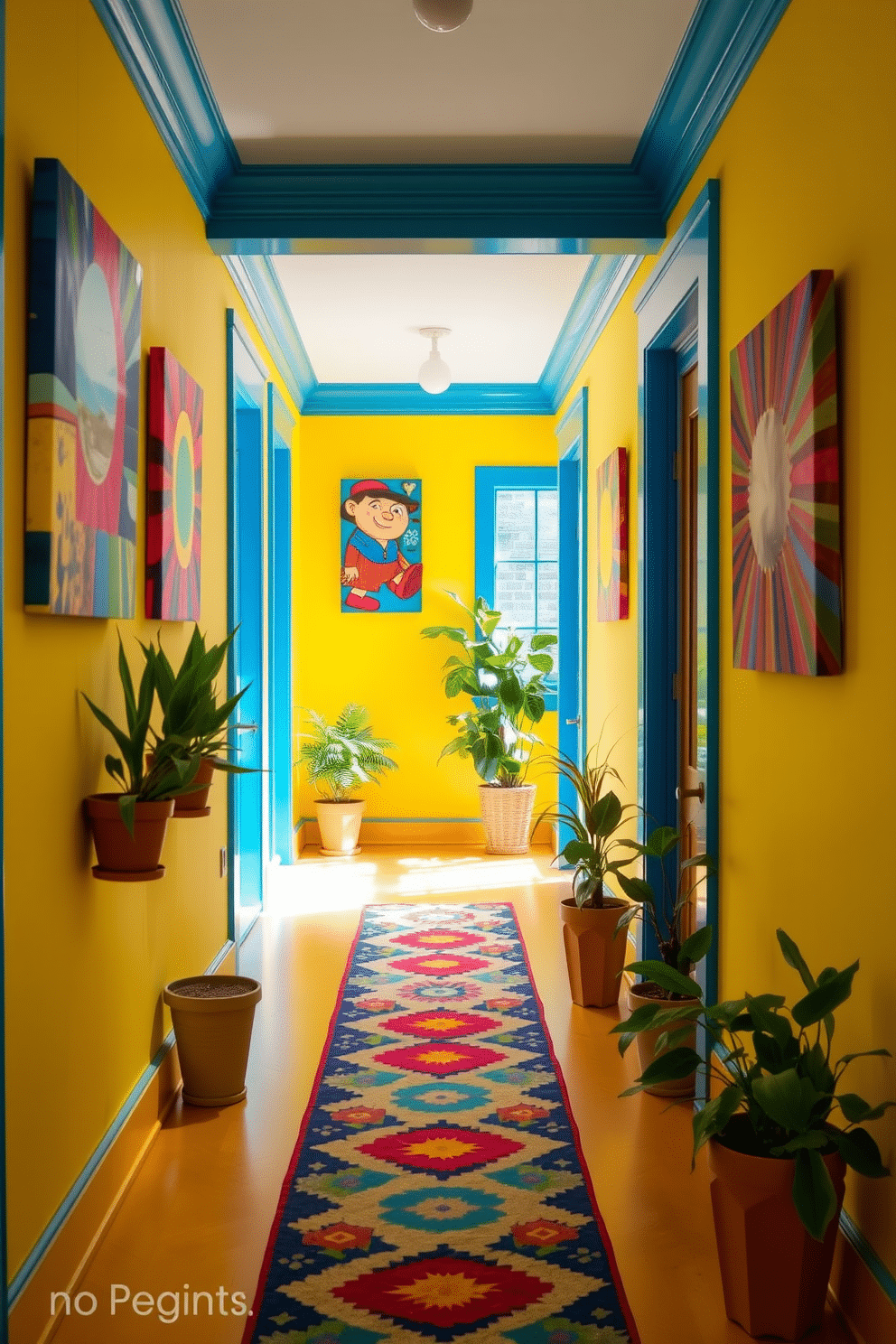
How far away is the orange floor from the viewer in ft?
7.14

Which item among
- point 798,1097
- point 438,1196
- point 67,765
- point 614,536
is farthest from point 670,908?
point 67,765

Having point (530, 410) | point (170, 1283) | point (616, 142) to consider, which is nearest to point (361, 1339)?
point (170, 1283)

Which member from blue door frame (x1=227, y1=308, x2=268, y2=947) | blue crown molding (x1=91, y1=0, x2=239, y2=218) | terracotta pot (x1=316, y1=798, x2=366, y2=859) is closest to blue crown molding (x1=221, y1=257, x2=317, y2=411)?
blue door frame (x1=227, y1=308, x2=268, y2=947)

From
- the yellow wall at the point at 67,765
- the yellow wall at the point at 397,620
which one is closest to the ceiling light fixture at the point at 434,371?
the yellow wall at the point at 397,620

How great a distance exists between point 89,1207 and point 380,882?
3.92m

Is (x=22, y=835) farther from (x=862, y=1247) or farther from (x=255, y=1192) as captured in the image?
(x=862, y=1247)

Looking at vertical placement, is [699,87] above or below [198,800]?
above

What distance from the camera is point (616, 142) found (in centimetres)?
359

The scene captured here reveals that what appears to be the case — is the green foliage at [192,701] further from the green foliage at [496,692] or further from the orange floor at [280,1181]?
the green foliage at [496,692]

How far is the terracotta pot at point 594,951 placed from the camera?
13.1 feet

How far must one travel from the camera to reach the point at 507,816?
7051mm

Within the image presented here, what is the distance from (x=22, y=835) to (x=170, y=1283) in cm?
99

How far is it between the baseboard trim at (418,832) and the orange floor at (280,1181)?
8.59ft

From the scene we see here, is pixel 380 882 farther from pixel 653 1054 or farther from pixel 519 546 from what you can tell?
pixel 653 1054
